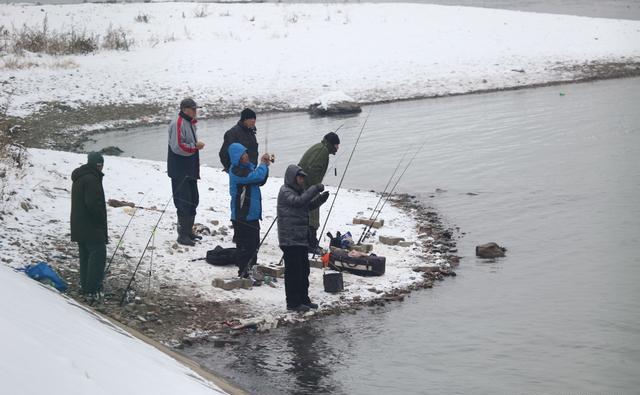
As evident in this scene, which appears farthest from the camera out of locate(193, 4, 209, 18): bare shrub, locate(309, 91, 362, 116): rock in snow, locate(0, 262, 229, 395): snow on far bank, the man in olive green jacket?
locate(193, 4, 209, 18): bare shrub

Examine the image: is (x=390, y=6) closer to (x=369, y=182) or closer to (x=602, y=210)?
(x=369, y=182)

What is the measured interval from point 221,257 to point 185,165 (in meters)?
1.40

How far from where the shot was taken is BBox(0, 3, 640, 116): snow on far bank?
100 feet

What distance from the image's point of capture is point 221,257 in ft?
36.9

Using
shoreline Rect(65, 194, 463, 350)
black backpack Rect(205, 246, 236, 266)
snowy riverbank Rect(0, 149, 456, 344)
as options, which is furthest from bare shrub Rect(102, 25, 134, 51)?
shoreline Rect(65, 194, 463, 350)

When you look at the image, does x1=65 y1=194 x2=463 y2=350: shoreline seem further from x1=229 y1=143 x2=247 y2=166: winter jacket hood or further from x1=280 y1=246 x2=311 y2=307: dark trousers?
x1=229 y1=143 x2=247 y2=166: winter jacket hood

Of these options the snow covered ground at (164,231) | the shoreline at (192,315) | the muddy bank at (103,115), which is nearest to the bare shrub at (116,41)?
the muddy bank at (103,115)

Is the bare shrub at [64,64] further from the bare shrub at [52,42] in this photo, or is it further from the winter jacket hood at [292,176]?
the winter jacket hood at [292,176]

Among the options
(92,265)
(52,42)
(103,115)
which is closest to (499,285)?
(92,265)

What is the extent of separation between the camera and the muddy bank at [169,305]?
9266 millimetres

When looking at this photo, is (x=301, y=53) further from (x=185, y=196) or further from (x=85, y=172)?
(x=85, y=172)

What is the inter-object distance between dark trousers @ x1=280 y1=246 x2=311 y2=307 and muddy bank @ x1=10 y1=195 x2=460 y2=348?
0.23m

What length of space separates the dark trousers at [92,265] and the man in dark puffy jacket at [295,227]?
1928 mm

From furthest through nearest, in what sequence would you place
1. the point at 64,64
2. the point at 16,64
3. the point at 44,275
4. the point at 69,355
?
the point at 64,64
the point at 16,64
the point at 44,275
the point at 69,355
